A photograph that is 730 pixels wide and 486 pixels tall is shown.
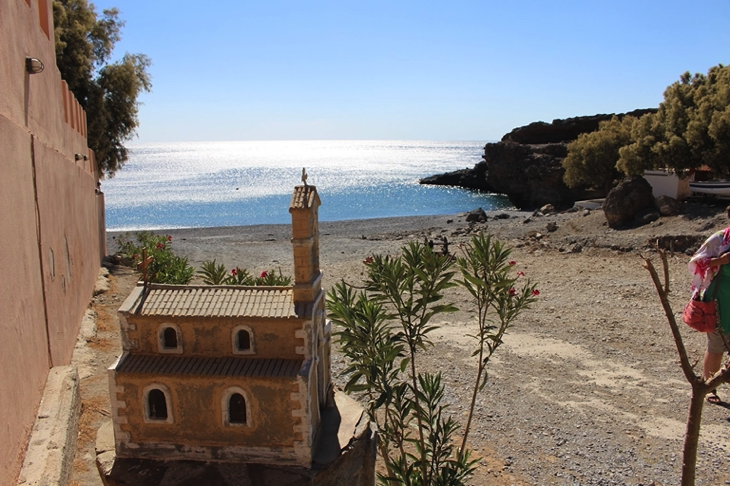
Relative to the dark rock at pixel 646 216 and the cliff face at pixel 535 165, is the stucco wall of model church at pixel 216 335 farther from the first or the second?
the cliff face at pixel 535 165

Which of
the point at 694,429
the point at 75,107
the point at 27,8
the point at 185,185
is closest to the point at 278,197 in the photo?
the point at 185,185

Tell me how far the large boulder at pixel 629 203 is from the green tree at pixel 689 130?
2286 mm

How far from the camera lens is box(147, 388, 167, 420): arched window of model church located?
7.30m

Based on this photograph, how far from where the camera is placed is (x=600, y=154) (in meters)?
42.1

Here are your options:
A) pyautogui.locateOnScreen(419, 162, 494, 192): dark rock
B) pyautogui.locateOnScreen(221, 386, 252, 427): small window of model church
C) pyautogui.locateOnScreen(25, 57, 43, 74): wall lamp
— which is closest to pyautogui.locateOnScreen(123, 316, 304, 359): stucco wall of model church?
pyautogui.locateOnScreen(221, 386, 252, 427): small window of model church

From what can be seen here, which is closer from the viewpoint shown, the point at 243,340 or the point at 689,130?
the point at 243,340

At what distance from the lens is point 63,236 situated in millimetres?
11305

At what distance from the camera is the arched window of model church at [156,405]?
7.30 meters

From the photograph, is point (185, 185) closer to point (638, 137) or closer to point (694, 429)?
point (638, 137)

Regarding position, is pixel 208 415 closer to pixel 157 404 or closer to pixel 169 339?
pixel 157 404

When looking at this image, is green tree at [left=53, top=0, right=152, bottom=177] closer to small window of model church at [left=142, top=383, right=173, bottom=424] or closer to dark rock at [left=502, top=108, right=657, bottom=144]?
small window of model church at [left=142, top=383, right=173, bottom=424]

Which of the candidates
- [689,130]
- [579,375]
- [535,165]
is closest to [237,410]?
[579,375]

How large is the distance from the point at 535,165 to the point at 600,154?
28218mm

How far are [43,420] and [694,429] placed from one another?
296 inches
